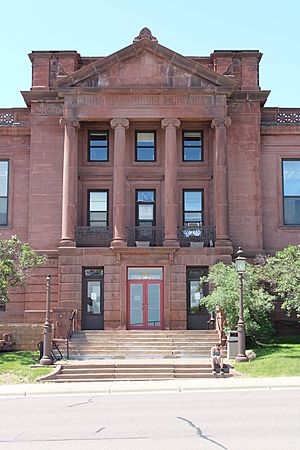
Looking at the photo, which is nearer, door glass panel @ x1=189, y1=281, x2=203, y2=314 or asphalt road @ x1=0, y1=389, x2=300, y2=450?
asphalt road @ x1=0, y1=389, x2=300, y2=450

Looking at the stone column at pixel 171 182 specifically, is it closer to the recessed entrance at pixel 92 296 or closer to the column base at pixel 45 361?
the recessed entrance at pixel 92 296

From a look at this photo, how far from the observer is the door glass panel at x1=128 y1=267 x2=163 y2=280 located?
3509 cm

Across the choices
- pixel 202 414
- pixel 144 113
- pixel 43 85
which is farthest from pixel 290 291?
pixel 43 85

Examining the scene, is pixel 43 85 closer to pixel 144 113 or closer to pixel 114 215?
pixel 144 113

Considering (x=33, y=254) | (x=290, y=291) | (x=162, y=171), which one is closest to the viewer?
(x=290, y=291)

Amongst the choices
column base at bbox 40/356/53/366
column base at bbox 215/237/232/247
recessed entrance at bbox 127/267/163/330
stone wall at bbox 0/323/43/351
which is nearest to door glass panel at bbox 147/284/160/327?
recessed entrance at bbox 127/267/163/330

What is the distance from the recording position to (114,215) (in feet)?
116

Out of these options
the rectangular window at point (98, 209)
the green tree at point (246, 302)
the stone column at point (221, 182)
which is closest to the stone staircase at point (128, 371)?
the green tree at point (246, 302)

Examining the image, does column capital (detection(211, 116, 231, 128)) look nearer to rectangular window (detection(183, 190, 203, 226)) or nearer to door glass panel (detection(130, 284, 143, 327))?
rectangular window (detection(183, 190, 203, 226))

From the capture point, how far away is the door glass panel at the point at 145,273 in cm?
3509

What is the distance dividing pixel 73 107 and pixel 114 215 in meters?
6.24

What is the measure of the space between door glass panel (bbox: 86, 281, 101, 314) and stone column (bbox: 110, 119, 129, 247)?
2458 mm

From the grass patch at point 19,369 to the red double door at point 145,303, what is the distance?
6.84m

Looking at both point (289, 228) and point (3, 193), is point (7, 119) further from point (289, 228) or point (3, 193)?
point (289, 228)
